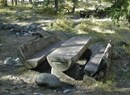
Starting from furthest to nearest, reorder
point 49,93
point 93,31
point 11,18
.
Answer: point 11,18 → point 93,31 → point 49,93

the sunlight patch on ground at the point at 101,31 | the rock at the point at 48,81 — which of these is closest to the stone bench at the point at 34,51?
the rock at the point at 48,81

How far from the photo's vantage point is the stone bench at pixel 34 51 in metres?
7.92

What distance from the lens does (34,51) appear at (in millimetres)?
8672

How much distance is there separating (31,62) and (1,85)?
39.5 inches

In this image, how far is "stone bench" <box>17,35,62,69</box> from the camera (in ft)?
26.0

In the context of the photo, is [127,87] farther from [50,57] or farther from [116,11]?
[116,11]

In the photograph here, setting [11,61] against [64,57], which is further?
[11,61]

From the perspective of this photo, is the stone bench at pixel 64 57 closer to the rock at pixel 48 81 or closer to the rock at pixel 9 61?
the rock at pixel 48 81

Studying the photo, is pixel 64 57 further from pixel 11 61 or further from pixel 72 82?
pixel 11 61

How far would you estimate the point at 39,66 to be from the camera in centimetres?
844

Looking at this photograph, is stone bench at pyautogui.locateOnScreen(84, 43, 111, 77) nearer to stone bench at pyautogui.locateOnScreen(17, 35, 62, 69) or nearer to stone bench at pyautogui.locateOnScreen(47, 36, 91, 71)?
stone bench at pyautogui.locateOnScreen(47, 36, 91, 71)

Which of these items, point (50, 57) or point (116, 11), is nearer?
point (50, 57)

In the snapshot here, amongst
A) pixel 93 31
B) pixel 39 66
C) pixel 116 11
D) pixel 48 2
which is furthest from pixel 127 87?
pixel 48 2

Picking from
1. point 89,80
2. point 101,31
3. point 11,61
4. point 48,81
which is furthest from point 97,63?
point 101,31
